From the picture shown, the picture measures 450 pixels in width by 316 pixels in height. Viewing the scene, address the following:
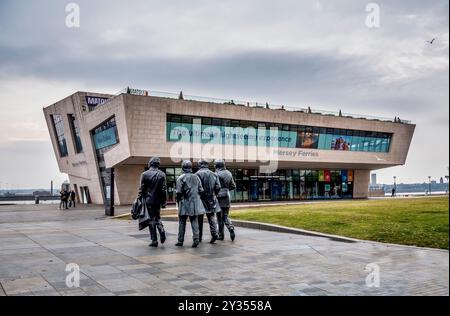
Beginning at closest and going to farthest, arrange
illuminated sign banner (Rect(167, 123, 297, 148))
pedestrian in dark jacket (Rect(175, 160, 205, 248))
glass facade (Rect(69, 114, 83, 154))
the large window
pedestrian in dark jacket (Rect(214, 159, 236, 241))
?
pedestrian in dark jacket (Rect(175, 160, 205, 248)) → pedestrian in dark jacket (Rect(214, 159, 236, 241)) → illuminated sign banner (Rect(167, 123, 297, 148)) → the large window → glass facade (Rect(69, 114, 83, 154))

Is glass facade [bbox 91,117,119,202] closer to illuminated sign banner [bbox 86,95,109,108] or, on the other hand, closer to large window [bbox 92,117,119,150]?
large window [bbox 92,117,119,150]

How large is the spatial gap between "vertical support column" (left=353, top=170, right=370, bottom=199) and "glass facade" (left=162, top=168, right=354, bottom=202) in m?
0.62

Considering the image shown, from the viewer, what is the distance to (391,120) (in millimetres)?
53438

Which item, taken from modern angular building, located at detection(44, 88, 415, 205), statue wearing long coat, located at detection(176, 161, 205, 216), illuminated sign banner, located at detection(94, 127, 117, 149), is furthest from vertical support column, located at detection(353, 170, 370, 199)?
statue wearing long coat, located at detection(176, 161, 205, 216)

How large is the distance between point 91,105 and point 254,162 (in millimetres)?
17883

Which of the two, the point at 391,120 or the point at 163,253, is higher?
the point at 391,120

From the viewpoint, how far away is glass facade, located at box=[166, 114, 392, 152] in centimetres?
3978

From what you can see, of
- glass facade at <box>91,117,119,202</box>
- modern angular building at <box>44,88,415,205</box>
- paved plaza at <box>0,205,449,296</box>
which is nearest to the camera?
paved plaza at <box>0,205,449,296</box>

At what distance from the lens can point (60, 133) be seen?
54.0 meters

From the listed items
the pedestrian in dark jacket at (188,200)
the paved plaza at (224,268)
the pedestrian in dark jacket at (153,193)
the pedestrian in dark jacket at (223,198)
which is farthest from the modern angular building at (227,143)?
the paved plaza at (224,268)

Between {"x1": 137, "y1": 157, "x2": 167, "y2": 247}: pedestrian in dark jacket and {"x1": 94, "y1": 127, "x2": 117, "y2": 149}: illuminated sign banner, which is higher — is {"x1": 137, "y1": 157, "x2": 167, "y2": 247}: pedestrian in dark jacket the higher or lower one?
the lower one

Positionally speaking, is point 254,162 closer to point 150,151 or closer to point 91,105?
point 150,151

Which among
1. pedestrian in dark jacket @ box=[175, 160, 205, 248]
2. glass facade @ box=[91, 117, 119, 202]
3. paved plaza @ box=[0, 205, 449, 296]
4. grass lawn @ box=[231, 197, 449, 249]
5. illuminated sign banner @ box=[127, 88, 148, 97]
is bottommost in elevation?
paved plaza @ box=[0, 205, 449, 296]
